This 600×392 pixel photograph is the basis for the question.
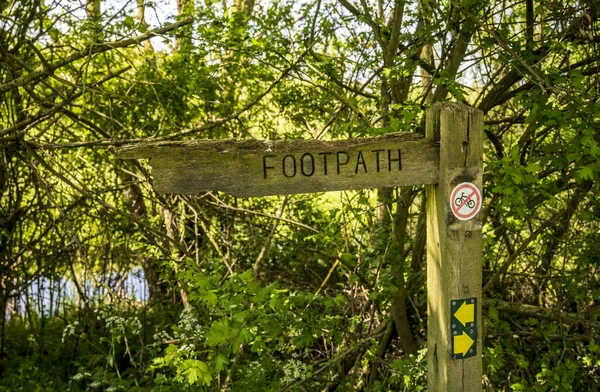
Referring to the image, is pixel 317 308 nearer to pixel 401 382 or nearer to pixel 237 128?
pixel 401 382

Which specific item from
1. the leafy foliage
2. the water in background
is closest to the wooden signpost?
the leafy foliage

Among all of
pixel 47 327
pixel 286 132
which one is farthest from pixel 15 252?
pixel 286 132

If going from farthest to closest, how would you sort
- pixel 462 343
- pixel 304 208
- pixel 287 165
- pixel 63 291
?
pixel 63 291
pixel 304 208
pixel 462 343
pixel 287 165

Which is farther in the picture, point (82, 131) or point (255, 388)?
point (82, 131)

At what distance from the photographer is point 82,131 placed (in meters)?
5.72

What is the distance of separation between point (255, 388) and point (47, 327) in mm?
3631

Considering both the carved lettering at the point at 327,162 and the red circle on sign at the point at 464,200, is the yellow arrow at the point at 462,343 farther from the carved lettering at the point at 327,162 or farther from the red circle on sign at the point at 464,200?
the carved lettering at the point at 327,162

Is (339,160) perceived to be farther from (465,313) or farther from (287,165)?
(465,313)

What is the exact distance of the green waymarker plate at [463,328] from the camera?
2.57 metres

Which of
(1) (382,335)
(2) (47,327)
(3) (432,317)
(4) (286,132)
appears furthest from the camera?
(2) (47,327)

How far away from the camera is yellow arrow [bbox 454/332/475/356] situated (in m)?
2.57

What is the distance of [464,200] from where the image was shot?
8.35 ft

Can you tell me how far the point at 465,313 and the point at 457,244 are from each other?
0.95 feet

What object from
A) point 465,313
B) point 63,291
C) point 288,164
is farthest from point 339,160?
point 63,291
